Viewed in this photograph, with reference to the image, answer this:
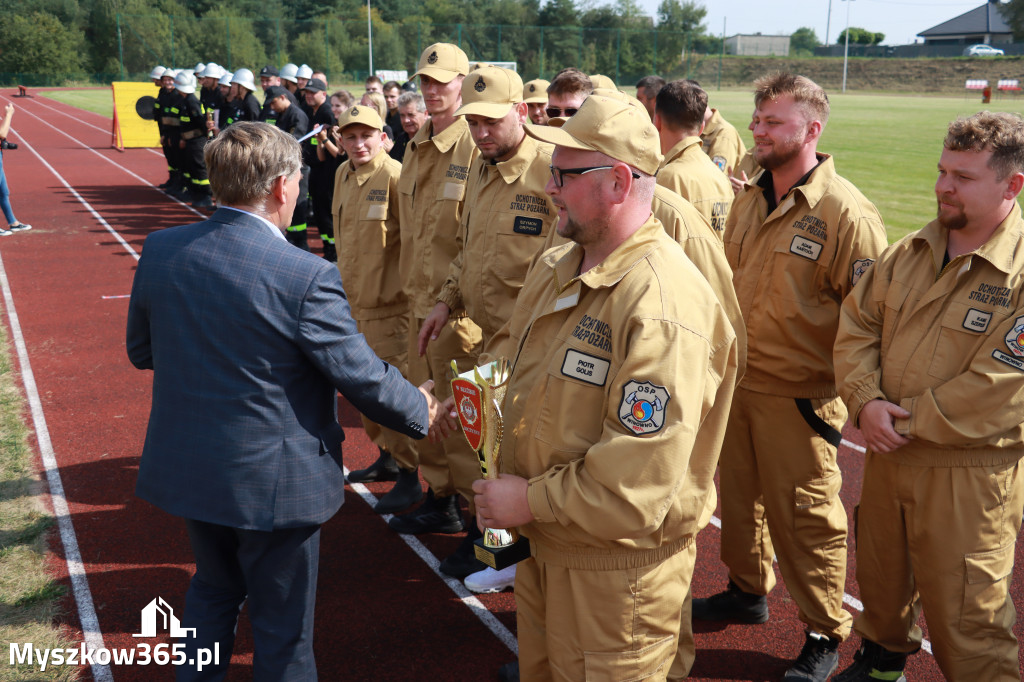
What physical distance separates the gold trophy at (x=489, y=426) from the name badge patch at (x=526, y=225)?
5.70 ft

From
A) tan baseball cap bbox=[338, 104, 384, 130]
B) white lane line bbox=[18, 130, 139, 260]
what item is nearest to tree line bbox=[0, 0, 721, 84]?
white lane line bbox=[18, 130, 139, 260]

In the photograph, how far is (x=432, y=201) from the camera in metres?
5.05

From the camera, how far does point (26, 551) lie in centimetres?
481

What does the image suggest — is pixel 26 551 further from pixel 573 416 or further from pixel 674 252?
pixel 674 252

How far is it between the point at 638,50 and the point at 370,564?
5413 centimetres

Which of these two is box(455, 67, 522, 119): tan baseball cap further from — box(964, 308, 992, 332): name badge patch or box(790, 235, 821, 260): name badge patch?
box(964, 308, 992, 332): name badge patch

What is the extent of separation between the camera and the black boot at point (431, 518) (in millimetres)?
5133

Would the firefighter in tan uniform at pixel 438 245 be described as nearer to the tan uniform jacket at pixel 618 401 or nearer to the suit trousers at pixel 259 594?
the suit trousers at pixel 259 594

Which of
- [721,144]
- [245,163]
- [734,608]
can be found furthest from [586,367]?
[721,144]

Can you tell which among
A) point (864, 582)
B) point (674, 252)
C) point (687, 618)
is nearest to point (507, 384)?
point (674, 252)

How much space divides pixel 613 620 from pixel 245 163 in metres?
1.92

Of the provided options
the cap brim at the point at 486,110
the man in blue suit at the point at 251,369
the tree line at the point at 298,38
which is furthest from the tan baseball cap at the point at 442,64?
the tree line at the point at 298,38

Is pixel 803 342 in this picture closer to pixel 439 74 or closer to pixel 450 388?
pixel 450 388

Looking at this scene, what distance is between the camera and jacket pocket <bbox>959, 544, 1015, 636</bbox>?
122 inches
